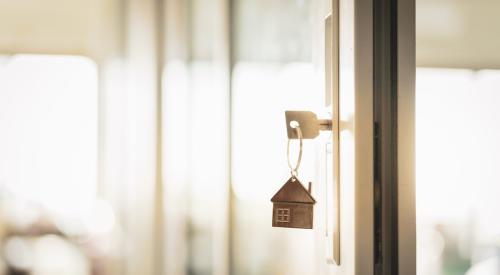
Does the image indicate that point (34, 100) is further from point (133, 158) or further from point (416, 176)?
point (416, 176)

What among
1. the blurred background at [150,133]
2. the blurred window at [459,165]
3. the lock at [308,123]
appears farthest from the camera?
the blurred background at [150,133]

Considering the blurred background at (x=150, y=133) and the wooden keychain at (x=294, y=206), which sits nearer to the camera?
the wooden keychain at (x=294, y=206)

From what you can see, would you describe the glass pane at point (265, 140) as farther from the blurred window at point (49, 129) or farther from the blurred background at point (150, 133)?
the blurred window at point (49, 129)

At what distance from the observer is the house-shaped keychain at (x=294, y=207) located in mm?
740

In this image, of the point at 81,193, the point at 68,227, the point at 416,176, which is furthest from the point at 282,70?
the point at 416,176

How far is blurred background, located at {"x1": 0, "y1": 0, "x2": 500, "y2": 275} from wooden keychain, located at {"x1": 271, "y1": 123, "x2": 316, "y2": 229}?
79 centimetres

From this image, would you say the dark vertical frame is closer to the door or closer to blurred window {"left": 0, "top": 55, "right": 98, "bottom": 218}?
the door

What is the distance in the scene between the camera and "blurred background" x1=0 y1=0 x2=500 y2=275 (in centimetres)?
157

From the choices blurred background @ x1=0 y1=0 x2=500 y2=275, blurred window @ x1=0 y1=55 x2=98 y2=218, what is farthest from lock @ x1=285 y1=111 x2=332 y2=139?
blurred window @ x1=0 y1=55 x2=98 y2=218

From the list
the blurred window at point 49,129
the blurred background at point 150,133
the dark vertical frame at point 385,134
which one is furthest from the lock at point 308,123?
the blurred window at point 49,129

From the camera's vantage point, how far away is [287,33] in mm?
1607

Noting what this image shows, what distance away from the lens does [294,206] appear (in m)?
0.75

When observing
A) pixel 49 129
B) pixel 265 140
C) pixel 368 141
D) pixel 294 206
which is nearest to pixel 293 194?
pixel 294 206

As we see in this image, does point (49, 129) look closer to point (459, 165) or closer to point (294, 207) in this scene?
point (294, 207)
